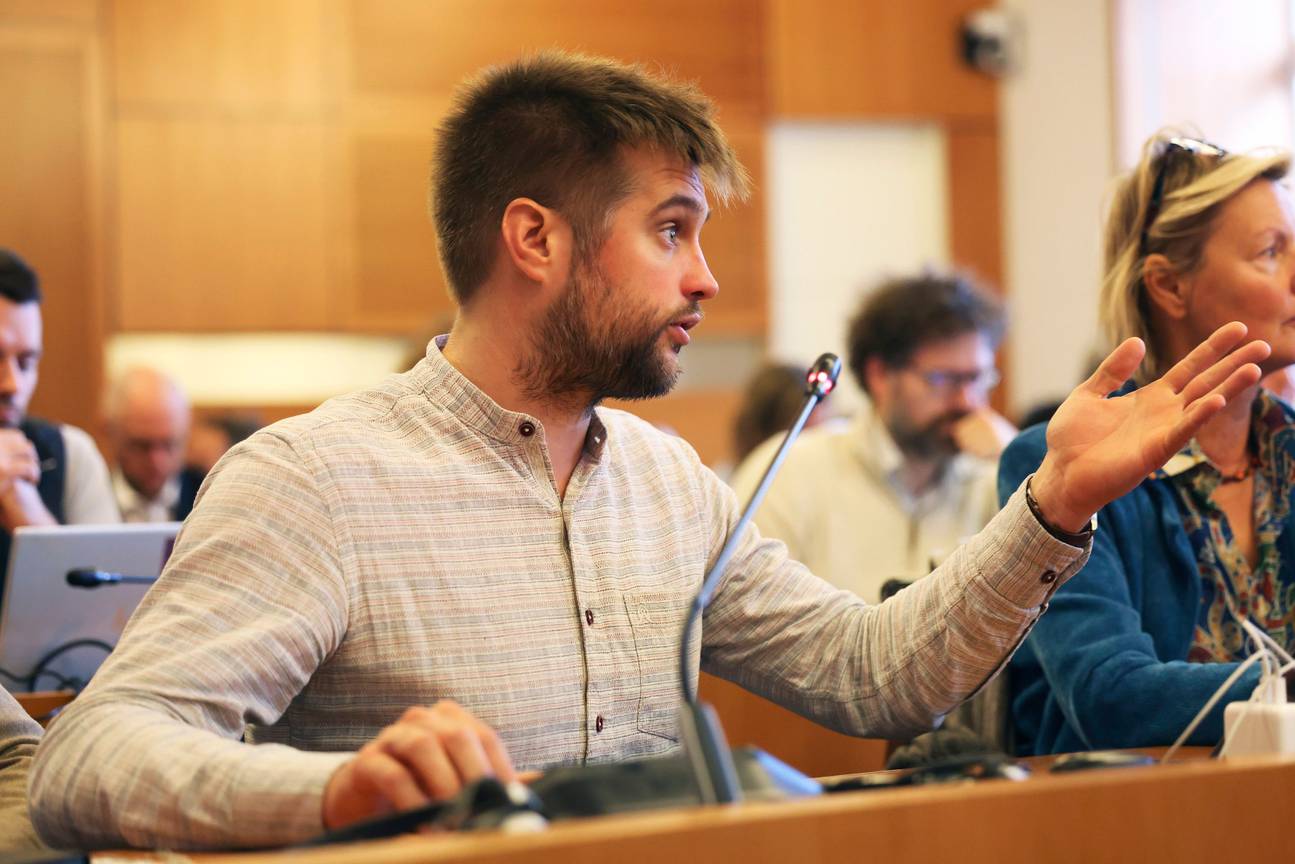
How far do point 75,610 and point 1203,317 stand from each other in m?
1.74

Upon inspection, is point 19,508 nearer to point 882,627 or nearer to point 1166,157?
point 882,627

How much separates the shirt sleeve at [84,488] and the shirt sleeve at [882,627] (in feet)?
6.71

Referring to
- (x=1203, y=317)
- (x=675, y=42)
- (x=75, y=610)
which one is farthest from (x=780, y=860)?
(x=675, y=42)

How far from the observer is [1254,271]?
190cm

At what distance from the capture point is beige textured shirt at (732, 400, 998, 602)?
3.32 m

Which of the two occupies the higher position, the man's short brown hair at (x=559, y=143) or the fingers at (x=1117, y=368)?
the man's short brown hair at (x=559, y=143)

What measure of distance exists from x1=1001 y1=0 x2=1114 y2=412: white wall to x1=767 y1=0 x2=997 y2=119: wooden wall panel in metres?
0.25

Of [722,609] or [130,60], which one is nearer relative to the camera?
[722,609]

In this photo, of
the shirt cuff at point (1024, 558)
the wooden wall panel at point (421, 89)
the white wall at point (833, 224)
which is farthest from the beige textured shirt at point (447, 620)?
the white wall at point (833, 224)

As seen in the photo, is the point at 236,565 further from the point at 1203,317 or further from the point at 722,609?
the point at 1203,317

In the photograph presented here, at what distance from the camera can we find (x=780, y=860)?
88cm

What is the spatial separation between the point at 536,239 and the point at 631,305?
0.13 m

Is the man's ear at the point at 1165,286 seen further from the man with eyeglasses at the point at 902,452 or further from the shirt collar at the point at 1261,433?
→ the man with eyeglasses at the point at 902,452

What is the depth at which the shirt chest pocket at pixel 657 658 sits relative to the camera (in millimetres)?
1534
